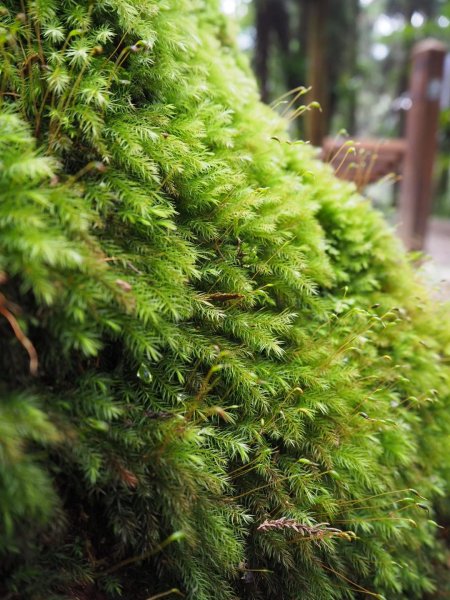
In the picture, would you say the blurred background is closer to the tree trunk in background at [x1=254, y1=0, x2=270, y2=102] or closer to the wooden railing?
the tree trunk in background at [x1=254, y1=0, x2=270, y2=102]

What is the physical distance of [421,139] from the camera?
4418mm

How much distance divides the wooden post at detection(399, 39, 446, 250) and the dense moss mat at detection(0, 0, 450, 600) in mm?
3336

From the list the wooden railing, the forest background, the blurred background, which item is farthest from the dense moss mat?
the forest background

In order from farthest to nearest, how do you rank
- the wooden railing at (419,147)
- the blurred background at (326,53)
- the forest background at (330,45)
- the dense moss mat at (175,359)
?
the forest background at (330,45), the blurred background at (326,53), the wooden railing at (419,147), the dense moss mat at (175,359)

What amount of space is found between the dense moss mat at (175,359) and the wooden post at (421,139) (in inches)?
131

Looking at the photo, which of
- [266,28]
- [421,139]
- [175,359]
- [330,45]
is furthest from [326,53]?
[175,359]

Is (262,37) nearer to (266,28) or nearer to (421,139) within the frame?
(266,28)

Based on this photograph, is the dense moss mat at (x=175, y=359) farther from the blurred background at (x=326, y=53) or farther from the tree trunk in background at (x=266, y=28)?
the tree trunk in background at (x=266, y=28)

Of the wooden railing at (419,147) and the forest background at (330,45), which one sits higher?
the forest background at (330,45)

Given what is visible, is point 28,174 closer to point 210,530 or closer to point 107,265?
point 107,265

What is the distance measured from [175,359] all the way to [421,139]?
4357 mm

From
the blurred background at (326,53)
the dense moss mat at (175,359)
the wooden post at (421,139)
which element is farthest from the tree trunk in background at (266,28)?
the dense moss mat at (175,359)

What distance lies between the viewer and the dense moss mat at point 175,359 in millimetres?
883

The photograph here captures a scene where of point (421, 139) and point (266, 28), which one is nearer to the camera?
point (421, 139)
